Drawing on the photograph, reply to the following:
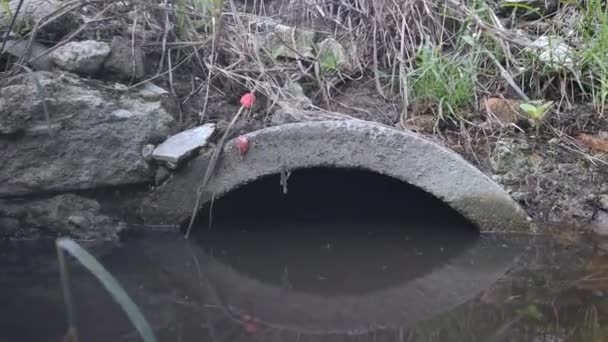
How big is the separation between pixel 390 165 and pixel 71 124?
1.26m

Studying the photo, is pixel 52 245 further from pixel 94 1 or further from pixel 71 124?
pixel 94 1

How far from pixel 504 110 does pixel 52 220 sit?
75.4 inches

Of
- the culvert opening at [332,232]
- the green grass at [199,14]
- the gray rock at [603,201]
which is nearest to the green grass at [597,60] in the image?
the gray rock at [603,201]

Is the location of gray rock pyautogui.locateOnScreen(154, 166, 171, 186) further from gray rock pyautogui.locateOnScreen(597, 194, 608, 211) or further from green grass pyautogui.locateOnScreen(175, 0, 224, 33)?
gray rock pyautogui.locateOnScreen(597, 194, 608, 211)

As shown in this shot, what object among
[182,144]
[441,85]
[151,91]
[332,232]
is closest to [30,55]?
[151,91]

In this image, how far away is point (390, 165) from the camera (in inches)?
117

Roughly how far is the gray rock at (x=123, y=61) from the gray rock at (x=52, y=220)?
571 millimetres

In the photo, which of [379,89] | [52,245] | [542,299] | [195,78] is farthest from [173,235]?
[542,299]

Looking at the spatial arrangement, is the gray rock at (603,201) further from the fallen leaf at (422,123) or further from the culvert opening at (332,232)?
the fallen leaf at (422,123)

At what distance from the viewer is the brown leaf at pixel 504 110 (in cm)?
332

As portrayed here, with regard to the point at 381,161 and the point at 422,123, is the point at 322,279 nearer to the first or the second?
the point at 381,161

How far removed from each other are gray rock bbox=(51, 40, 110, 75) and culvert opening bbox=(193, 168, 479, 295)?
761 mm

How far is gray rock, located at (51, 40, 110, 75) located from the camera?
3.23m

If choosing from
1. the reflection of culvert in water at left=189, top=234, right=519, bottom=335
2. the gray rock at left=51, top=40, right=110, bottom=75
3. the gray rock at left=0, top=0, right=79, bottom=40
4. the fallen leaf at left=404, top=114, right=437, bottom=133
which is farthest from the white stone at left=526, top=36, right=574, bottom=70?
the gray rock at left=0, top=0, right=79, bottom=40
